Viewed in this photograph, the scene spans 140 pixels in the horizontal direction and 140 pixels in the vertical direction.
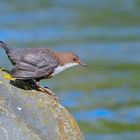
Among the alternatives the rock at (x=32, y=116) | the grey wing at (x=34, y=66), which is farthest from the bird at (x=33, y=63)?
the rock at (x=32, y=116)

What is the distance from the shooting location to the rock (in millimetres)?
5566

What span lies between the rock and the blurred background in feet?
15.4

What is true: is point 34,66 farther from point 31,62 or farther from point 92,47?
point 92,47

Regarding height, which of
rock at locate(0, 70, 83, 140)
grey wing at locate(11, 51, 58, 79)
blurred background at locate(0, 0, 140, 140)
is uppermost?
grey wing at locate(11, 51, 58, 79)

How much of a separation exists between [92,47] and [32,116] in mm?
10744

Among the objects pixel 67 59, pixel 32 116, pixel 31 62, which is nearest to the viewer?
pixel 32 116

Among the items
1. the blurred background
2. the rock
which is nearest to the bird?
the rock

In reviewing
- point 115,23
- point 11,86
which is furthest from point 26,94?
point 115,23

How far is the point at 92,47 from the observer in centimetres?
1642

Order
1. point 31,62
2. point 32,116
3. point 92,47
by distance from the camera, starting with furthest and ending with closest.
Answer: point 92,47
point 31,62
point 32,116

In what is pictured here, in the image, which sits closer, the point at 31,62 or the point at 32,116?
the point at 32,116

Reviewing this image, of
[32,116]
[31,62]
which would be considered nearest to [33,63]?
[31,62]

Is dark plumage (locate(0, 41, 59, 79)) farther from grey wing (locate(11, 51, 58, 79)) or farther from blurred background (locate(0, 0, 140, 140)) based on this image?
blurred background (locate(0, 0, 140, 140))

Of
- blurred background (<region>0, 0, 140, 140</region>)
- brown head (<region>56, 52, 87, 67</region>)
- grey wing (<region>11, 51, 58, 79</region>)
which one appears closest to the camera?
grey wing (<region>11, 51, 58, 79</region>)
